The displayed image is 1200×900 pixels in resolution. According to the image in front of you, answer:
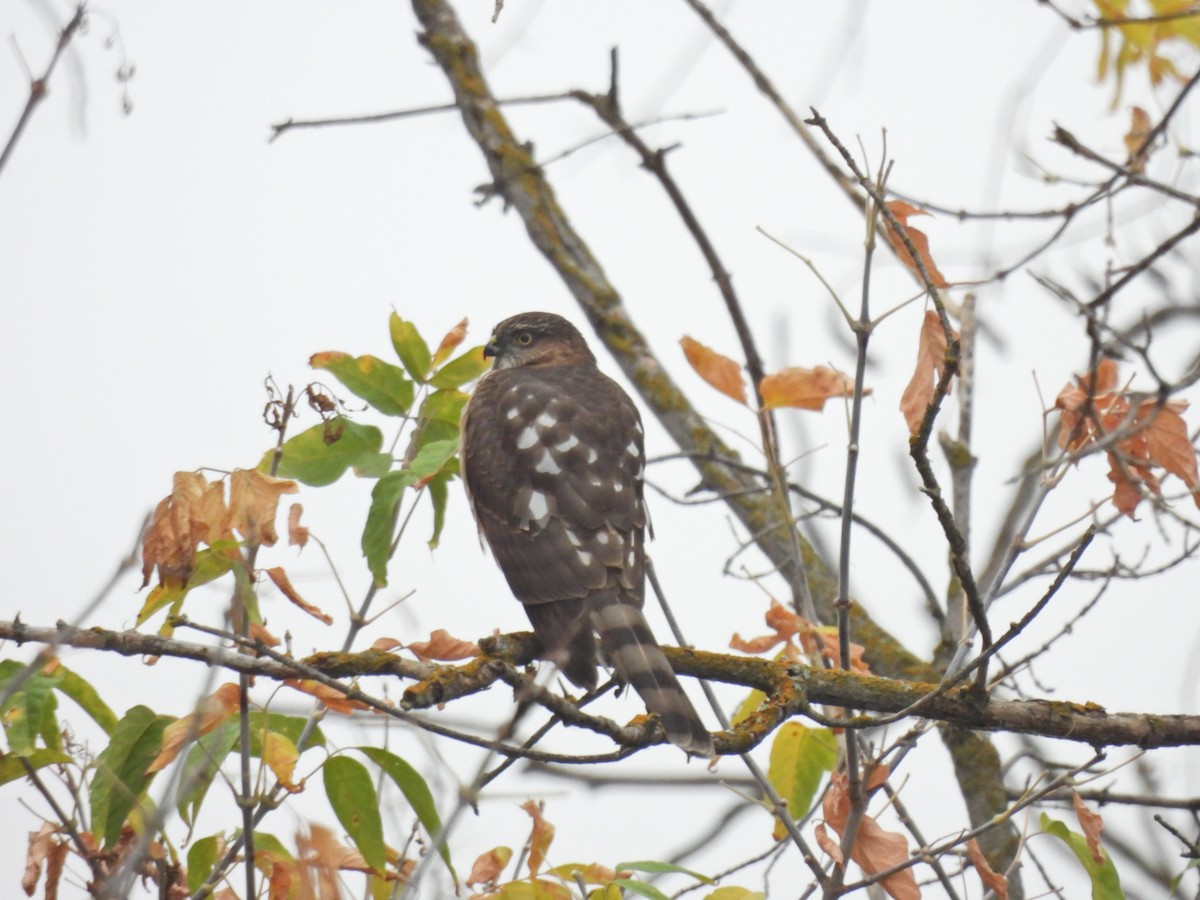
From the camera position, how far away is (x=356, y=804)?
3102 millimetres

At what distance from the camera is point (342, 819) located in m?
3.11

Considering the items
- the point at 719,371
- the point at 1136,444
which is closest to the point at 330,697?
the point at 719,371

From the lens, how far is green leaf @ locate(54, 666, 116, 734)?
337 centimetres

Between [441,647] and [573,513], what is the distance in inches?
53.2

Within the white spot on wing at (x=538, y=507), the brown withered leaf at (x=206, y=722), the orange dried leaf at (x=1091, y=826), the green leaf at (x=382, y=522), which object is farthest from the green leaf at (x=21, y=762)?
the orange dried leaf at (x=1091, y=826)

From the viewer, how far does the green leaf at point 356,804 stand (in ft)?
10.1

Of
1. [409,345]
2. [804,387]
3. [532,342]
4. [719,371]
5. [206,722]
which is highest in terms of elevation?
[532,342]

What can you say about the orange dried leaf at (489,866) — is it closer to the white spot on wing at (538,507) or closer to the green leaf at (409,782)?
the green leaf at (409,782)

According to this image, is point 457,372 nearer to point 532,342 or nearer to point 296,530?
point 296,530

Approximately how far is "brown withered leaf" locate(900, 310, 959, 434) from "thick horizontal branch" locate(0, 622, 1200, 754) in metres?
0.73

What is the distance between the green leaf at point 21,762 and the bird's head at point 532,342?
3438 millimetres

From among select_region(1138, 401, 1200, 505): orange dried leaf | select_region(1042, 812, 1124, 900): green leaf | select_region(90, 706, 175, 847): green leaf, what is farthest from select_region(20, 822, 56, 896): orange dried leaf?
select_region(1138, 401, 1200, 505): orange dried leaf

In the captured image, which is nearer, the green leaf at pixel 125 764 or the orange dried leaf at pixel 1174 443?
the green leaf at pixel 125 764

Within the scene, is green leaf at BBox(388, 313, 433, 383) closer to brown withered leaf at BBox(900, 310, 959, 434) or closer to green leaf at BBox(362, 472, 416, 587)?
green leaf at BBox(362, 472, 416, 587)
